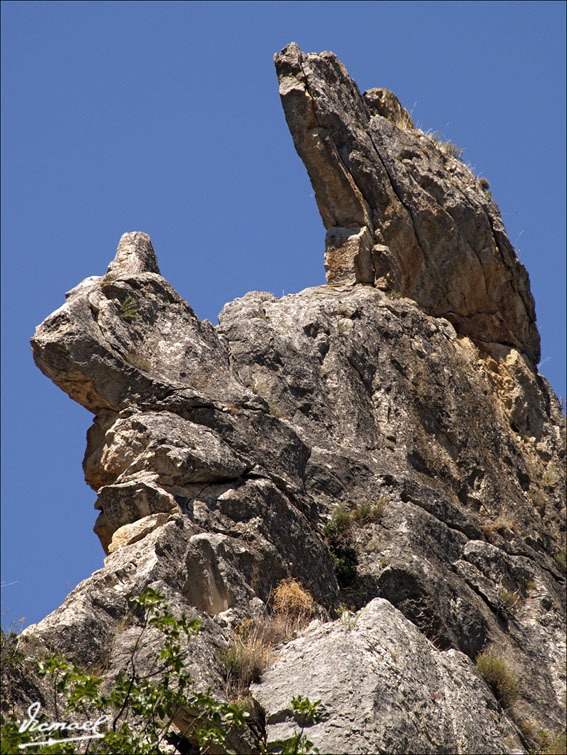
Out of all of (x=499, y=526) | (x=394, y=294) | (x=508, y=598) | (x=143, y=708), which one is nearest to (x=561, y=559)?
(x=499, y=526)

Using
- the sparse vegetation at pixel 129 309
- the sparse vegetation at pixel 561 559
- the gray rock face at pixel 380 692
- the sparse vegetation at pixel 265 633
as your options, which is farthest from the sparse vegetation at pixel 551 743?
the sparse vegetation at pixel 129 309

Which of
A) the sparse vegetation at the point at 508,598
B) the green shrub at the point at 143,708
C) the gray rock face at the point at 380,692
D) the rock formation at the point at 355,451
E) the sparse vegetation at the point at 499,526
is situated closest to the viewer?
the green shrub at the point at 143,708

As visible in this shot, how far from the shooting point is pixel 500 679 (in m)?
15.6

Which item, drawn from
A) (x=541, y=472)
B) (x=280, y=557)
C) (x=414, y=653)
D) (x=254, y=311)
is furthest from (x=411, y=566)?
(x=541, y=472)

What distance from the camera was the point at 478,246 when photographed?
2545 centimetres

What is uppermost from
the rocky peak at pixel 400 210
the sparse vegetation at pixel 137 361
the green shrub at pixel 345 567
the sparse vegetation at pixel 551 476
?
the rocky peak at pixel 400 210

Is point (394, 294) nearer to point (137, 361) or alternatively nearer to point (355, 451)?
point (355, 451)

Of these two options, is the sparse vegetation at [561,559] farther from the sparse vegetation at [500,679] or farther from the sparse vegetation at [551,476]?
the sparse vegetation at [500,679]

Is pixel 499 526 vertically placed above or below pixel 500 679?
above

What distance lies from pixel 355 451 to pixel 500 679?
182 inches

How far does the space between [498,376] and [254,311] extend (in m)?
7.56

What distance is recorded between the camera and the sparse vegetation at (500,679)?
15.5 m

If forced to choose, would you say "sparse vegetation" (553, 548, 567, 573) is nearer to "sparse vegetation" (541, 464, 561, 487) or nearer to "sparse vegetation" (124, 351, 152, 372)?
"sparse vegetation" (541, 464, 561, 487)

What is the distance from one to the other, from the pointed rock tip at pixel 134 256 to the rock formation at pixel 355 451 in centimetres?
5
